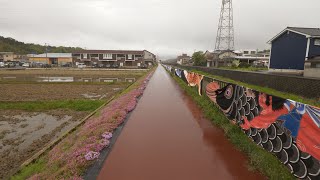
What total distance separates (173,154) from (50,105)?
10440 millimetres

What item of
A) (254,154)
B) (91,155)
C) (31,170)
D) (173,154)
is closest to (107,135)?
(91,155)

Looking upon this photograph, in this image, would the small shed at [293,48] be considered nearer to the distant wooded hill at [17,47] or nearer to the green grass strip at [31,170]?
the green grass strip at [31,170]

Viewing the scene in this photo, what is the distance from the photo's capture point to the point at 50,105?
1312cm

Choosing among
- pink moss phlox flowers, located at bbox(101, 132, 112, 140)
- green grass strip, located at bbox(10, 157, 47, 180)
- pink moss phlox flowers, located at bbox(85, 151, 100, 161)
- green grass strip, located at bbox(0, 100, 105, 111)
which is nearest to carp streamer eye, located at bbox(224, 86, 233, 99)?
pink moss phlox flowers, located at bbox(101, 132, 112, 140)

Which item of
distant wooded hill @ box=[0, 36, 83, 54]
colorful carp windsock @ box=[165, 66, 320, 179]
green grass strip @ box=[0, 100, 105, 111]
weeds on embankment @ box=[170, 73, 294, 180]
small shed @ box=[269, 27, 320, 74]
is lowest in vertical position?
green grass strip @ box=[0, 100, 105, 111]

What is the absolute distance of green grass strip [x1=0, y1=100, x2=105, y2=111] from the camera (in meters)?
12.7

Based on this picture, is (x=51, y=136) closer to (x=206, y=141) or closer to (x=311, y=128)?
(x=206, y=141)

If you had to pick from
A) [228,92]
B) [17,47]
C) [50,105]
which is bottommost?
[50,105]

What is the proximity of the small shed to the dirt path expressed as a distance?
2255cm

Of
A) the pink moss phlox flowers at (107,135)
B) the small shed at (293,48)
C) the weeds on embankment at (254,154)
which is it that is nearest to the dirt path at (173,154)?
the weeds on embankment at (254,154)

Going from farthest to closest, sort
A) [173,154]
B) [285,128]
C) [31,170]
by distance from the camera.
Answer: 1. [173,154]
2. [31,170]
3. [285,128]

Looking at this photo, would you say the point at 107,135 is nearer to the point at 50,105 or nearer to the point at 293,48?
the point at 50,105

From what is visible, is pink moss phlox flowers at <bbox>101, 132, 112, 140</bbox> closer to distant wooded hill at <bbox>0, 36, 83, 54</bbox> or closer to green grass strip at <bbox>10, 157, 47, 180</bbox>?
green grass strip at <bbox>10, 157, 47, 180</bbox>

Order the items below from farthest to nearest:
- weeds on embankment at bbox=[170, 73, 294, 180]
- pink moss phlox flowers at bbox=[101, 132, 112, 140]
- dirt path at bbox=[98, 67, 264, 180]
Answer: pink moss phlox flowers at bbox=[101, 132, 112, 140] < dirt path at bbox=[98, 67, 264, 180] < weeds on embankment at bbox=[170, 73, 294, 180]
